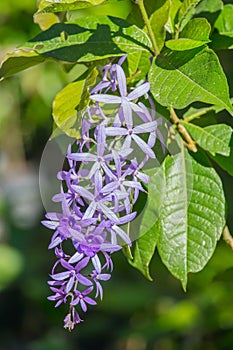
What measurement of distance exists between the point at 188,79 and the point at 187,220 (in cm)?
23

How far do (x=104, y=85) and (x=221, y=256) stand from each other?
4.74ft

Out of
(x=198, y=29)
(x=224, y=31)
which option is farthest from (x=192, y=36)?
(x=224, y=31)

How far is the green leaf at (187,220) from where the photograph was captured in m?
1.01

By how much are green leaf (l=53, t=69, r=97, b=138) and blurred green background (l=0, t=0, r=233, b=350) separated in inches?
25.5

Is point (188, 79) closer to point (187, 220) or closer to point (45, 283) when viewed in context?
point (187, 220)

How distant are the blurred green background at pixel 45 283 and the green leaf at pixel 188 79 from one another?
0.68 m

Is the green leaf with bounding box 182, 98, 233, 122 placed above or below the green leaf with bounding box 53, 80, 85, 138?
below

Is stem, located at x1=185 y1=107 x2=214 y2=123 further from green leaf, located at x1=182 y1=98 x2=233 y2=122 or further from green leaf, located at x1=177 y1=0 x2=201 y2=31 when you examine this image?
green leaf, located at x1=177 y1=0 x2=201 y2=31

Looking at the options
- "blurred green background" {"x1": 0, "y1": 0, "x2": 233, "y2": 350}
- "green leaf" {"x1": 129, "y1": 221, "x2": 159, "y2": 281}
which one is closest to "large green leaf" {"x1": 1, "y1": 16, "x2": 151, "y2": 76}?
"green leaf" {"x1": 129, "y1": 221, "x2": 159, "y2": 281}

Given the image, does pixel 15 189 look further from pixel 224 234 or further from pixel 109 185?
pixel 109 185

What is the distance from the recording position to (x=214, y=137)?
3.36 ft

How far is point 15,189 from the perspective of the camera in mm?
3424

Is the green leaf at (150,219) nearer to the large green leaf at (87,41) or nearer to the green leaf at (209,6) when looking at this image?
the large green leaf at (87,41)

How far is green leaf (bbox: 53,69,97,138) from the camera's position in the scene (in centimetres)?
92
